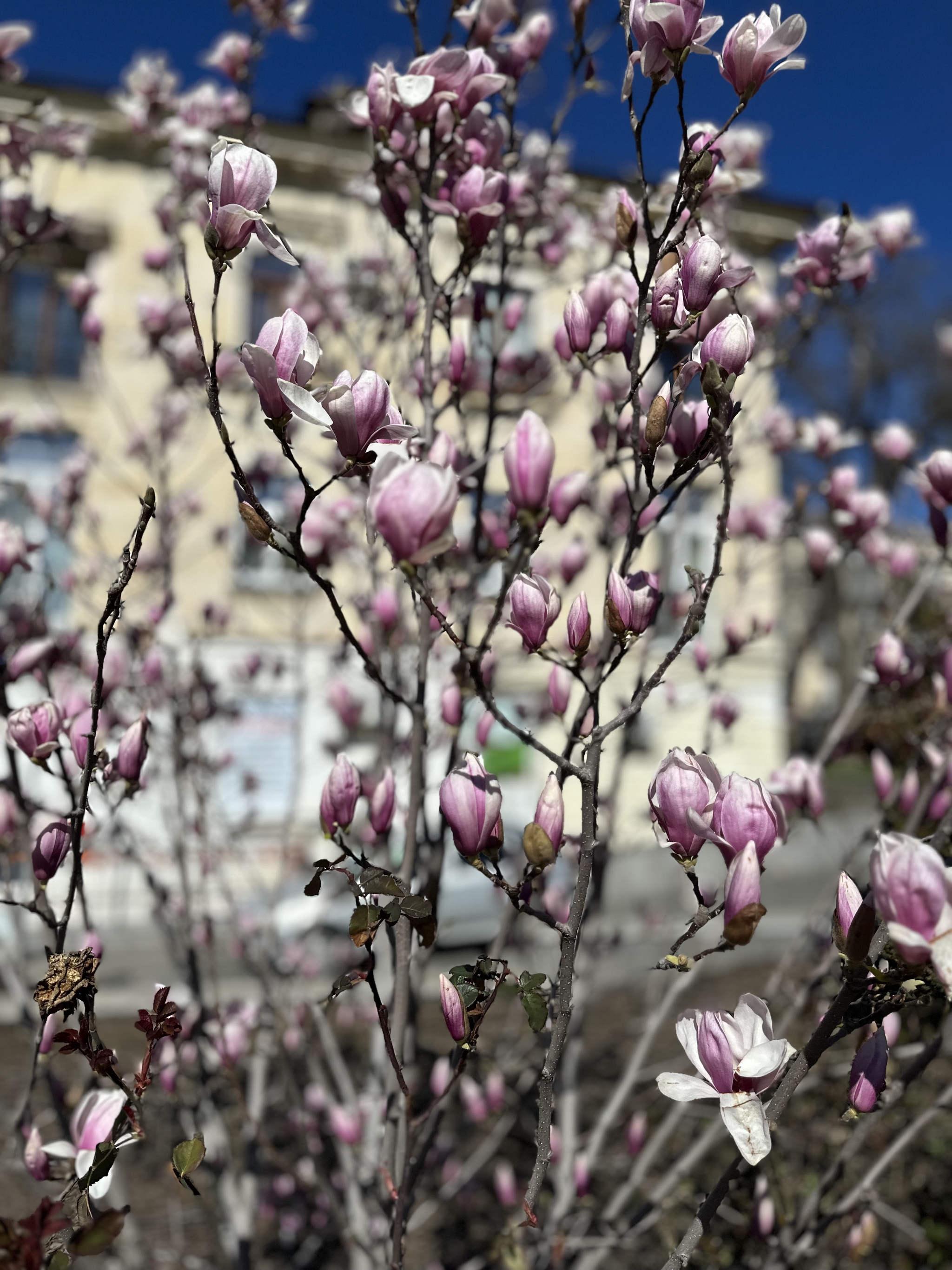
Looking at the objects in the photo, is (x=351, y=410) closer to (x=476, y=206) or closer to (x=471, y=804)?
(x=471, y=804)

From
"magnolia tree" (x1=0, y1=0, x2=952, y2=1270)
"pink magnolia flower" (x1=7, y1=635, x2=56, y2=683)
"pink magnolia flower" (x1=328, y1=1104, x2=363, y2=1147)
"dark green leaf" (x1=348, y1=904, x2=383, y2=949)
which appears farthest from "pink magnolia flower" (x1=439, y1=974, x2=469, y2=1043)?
"pink magnolia flower" (x1=328, y1=1104, x2=363, y2=1147)

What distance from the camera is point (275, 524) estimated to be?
3.11 ft

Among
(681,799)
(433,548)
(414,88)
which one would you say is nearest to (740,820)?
(681,799)

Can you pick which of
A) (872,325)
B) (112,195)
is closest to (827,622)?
(872,325)

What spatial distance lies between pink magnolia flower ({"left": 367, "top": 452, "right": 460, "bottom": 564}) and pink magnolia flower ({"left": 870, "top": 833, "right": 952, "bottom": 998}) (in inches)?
17.3

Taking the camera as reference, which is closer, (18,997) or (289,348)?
(289,348)

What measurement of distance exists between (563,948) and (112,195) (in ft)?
33.1

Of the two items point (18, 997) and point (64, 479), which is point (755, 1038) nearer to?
point (18, 997)

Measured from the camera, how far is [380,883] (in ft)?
3.10

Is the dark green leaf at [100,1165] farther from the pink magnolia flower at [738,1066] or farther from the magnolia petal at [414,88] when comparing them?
the magnolia petal at [414,88]

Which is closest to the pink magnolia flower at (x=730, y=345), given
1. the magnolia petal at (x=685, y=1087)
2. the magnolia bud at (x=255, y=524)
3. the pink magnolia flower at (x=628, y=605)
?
the pink magnolia flower at (x=628, y=605)

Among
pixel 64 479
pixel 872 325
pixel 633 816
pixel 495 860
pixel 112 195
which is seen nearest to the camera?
pixel 495 860

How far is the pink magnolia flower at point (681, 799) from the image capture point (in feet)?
2.98

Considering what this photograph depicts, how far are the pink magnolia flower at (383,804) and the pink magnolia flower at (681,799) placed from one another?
Result: 49cm
